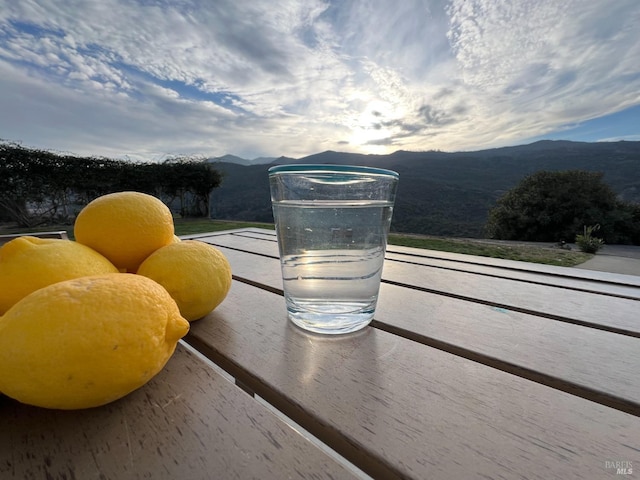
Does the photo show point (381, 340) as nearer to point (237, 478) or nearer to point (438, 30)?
point (237, 478)

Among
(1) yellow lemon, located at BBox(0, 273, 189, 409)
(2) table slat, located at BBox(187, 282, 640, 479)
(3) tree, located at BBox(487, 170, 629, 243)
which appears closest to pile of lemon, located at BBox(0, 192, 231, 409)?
(1) yellow lemon, located at BBox(0, 273, 189, 409)

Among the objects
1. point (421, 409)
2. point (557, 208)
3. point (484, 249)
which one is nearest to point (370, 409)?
point (421, 409)

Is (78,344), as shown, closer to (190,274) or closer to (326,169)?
(190,274)

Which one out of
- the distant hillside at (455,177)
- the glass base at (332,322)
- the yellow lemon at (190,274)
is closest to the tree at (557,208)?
the distant hillside at (455,177)

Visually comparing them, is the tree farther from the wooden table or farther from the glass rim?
the glass rim

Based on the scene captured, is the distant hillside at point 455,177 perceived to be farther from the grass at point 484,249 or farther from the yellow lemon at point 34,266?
the yellow lemon at point 34,266

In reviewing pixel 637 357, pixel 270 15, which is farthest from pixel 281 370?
pixel 270 15
